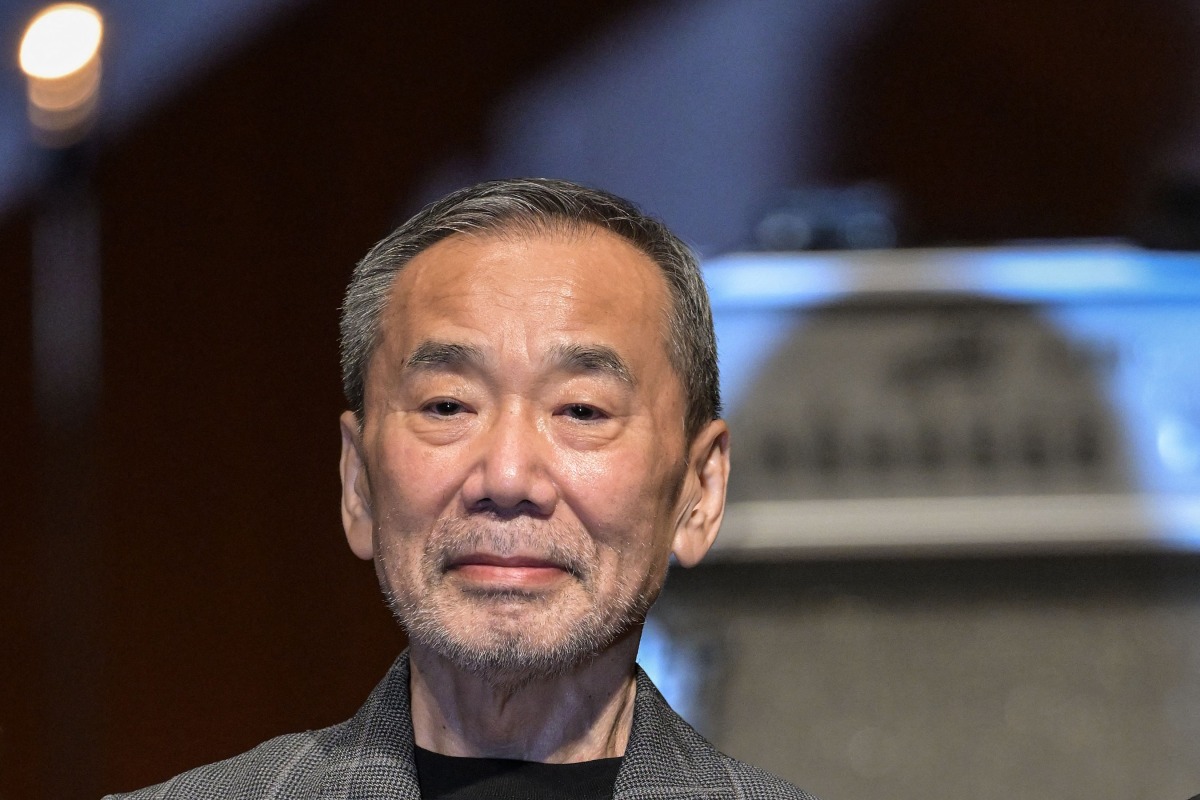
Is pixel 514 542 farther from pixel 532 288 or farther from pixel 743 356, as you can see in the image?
pixel 743 356

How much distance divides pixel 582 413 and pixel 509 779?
0.32 m

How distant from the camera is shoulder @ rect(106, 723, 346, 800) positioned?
125cm

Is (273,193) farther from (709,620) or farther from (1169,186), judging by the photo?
(1169,186)

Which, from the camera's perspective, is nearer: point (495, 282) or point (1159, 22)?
point (495, 282)

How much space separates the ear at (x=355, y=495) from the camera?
1320mm

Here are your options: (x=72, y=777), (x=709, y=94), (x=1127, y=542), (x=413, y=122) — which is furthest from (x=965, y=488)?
(x=72, y=777)

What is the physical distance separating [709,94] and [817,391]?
1.42 ft

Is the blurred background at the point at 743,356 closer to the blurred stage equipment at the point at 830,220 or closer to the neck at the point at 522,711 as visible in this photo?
the blurred stage equipment at the point at 830,220

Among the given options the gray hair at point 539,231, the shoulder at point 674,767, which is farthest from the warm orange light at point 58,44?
the shoulder at point 674,767

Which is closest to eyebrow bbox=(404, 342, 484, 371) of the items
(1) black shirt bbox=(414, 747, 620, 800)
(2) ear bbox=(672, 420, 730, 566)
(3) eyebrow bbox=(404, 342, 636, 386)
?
(3) eyebrow bbox=(404, 342, 636, 386)

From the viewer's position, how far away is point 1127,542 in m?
1.92

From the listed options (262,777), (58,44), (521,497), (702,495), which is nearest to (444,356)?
(521,497)

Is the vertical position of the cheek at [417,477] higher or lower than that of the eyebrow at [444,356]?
lower

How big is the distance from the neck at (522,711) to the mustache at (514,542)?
12 cm
